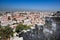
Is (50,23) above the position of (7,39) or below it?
above

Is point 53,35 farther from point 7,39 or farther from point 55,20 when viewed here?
point 7,39

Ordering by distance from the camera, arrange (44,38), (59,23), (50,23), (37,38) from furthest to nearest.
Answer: (37,38) → (44,38) → (50,23) → (59,23)

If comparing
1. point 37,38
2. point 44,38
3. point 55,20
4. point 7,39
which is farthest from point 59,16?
point 7,39

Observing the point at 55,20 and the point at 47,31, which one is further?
the point at 47,31

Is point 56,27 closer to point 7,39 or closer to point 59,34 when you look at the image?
point 59,34

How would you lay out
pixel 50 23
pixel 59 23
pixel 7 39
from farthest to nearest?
1. pixel 7 39
2. pixel 50 23
3. pixel 59 23

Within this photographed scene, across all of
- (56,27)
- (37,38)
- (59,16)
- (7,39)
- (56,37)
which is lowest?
(7,39)

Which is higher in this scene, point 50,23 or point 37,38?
point 50,23

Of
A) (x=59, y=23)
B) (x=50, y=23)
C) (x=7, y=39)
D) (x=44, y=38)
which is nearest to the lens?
(x=59, y=23)

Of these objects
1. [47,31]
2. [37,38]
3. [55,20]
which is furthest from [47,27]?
[37,38]
